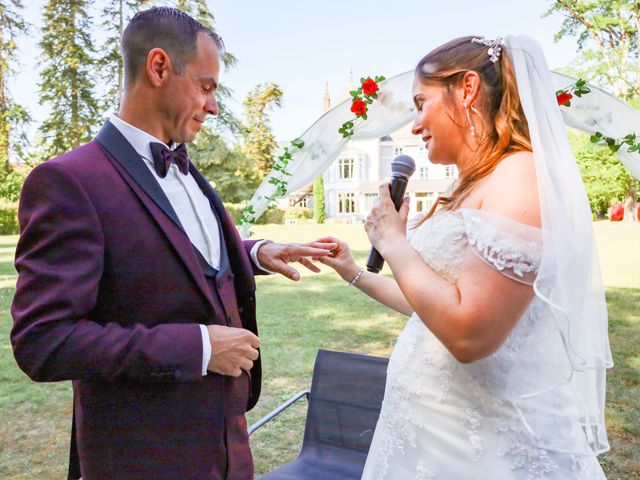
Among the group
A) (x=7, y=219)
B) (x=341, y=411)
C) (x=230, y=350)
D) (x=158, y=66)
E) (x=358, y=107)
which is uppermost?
(x=358, y=107)

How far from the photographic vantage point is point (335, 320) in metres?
9.12

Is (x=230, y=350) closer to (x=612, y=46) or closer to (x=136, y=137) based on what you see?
(x=136, y=137)

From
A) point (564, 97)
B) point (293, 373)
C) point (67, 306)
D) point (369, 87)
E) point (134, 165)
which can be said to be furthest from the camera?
point (293, 373)

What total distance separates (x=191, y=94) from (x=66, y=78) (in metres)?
25.6

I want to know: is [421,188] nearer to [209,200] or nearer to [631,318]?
[631,318]

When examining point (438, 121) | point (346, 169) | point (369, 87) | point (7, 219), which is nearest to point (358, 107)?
point (369, 87)

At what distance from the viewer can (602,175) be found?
32.1 meters

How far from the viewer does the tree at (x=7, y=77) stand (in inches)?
611

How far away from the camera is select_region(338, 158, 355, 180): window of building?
47219mm

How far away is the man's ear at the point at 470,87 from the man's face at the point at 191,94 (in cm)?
89

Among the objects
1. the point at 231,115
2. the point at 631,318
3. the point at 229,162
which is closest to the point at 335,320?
the point at 631,318

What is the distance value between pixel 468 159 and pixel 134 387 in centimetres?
132

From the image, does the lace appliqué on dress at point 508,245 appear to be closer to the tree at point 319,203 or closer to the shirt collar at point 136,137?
the shirt collar at point 136,137

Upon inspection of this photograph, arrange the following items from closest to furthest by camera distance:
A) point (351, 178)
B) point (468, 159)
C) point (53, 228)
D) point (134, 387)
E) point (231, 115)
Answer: point (53, 228), point (134, 387), point (468, 159), point (231, 115), point (351, 178)
